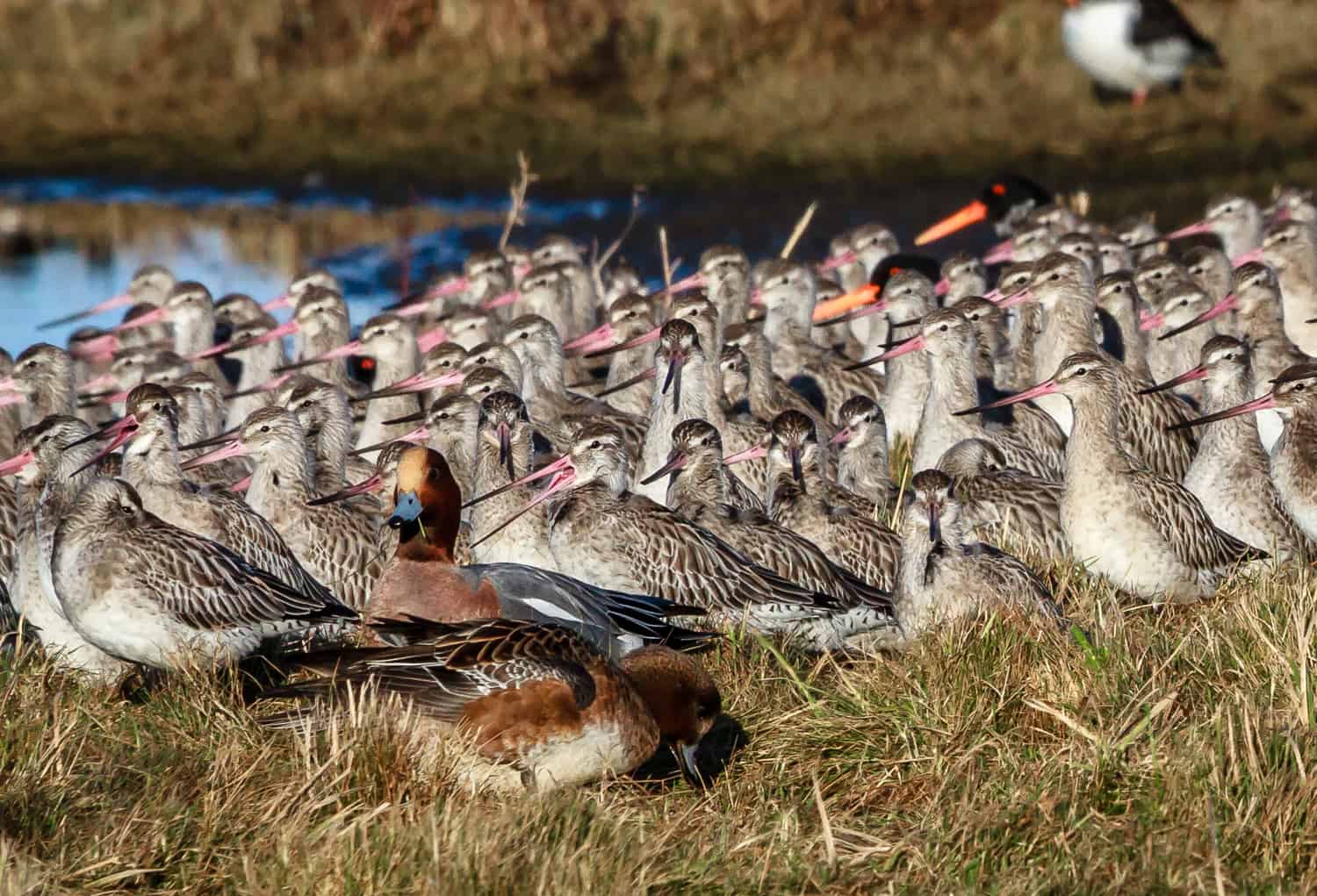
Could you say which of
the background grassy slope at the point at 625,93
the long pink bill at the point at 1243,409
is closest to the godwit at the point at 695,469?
the long pink bill at the point at 1243,409

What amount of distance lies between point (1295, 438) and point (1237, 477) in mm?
361

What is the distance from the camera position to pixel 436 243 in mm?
19125

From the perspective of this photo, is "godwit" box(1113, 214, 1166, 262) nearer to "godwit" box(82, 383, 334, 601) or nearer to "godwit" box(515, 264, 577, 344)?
"godwit" box(515, 264, 577, 344)

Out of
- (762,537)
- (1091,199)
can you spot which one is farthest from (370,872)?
(1091,199)

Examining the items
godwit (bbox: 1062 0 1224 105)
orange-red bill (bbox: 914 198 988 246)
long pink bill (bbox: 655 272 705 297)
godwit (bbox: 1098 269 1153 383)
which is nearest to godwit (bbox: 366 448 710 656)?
godwit (bbox: 1098 269 1153 383)

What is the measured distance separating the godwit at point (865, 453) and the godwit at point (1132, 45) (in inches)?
475

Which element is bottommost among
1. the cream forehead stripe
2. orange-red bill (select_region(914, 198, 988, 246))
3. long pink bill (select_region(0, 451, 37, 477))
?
orange-red bill (select_region(914, 198, 988, 246))

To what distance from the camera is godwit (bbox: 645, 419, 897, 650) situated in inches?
312

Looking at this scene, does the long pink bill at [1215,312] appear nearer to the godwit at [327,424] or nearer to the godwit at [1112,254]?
the godwit at [1112,254]

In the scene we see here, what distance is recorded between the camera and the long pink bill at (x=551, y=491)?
8531 millimetres

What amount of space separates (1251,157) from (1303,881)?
1541cm

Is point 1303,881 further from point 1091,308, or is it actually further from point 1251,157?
point 1251,157

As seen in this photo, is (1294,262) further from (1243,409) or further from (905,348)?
(1243,409)

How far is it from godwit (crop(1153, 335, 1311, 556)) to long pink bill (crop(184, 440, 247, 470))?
407 cm
